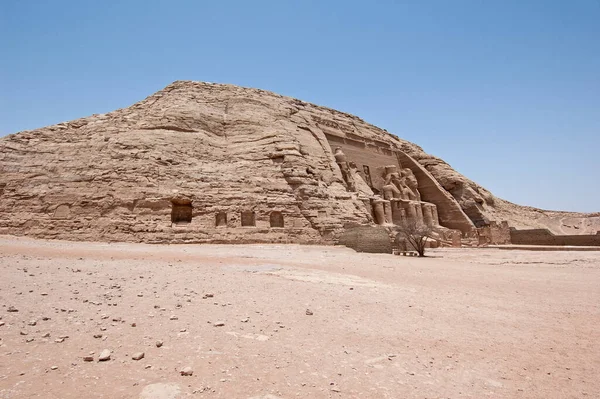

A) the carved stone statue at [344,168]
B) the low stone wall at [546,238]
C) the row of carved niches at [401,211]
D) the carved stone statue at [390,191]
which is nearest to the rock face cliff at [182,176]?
the row of carved niches at [401,211]

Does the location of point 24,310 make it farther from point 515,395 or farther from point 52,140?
point 52,140

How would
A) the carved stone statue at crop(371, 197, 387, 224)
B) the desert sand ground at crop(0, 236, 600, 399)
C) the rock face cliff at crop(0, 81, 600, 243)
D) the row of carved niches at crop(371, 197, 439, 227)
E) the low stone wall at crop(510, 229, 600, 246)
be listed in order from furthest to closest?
the row of carved niches at crop(371, 197, 439, 227), the carved stone statue at crop(371, 197, 387, 224), the low stone wall at crop(510, 229, 600, 246), the rock face cliff at crop(0, 81, 600, 243), the desert sand ground at crop(0, 236, 600, 399)

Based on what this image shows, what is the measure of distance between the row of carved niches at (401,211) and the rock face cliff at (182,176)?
32cm

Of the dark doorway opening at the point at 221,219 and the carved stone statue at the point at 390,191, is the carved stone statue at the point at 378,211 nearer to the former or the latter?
the carved stone statue at the point at 390,191

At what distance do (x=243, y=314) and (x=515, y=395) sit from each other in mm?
3049

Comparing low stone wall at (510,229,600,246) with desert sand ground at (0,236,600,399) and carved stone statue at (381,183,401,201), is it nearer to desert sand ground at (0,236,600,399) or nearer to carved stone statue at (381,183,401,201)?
carved stone statue at (381,183,401,201)

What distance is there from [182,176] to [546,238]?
86.8 ft

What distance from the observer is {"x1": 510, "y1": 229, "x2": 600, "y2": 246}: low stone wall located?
24.5m

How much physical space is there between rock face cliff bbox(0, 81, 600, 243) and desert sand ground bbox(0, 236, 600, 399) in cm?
983

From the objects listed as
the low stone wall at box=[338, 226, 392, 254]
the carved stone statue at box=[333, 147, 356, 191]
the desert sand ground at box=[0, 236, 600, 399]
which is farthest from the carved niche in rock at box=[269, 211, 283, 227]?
the desert sand ground at box=[0, 236, 600, 399]

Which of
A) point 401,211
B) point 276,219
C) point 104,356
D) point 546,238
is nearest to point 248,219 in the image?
point 276,219

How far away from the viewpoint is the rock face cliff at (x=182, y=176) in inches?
650

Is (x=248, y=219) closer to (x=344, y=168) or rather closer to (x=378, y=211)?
(x=378, y=211)

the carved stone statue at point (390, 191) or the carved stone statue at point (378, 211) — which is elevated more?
the carved stone statue at point (390, 191)
